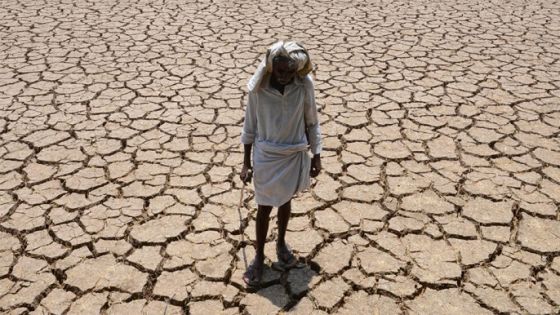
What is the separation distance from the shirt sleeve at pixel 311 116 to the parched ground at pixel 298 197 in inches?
27.5

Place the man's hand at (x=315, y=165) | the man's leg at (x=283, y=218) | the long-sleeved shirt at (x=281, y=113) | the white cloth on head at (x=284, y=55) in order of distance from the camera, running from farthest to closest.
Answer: the man's leg at (x=283, y=218) < the man's hand at (x=315, y=165) < the long-sleeved shirt at (x=281, y=113) < the white cloth on head at (x=284, y=55)

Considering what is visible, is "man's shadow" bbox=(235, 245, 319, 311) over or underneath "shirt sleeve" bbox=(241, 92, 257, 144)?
underneath

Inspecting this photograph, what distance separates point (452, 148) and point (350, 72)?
1.71 metres

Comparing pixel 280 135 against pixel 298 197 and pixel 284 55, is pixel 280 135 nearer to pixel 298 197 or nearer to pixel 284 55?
pixel 284 55

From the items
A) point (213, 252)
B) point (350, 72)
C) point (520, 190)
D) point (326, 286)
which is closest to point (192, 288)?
point (213, 252)

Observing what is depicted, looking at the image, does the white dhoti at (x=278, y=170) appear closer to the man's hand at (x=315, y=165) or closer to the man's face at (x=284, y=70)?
the man's hand at (x=315, y=165)

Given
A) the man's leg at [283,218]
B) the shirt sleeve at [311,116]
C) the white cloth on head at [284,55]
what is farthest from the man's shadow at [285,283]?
the white cloth on head at [284,55]

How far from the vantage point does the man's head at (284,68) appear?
1.83 meters

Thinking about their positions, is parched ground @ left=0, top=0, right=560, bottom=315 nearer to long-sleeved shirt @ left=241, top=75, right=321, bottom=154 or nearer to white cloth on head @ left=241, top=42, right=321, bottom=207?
white cloth on head @ left=241, top=42, right=321, bottom=207

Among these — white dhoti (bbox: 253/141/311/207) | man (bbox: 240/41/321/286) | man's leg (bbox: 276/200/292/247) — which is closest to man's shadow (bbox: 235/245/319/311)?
man's leg (bbox: 276/200/292/247)

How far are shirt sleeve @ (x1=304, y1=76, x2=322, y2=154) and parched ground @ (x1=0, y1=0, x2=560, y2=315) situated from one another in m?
0.70

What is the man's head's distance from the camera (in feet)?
5.99

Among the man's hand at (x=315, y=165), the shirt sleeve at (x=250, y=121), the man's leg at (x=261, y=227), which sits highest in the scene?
the shirt sleeve at (x=250, y=121)

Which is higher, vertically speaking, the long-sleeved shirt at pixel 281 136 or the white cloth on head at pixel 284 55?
the white cloth on head at pixel 284 55
